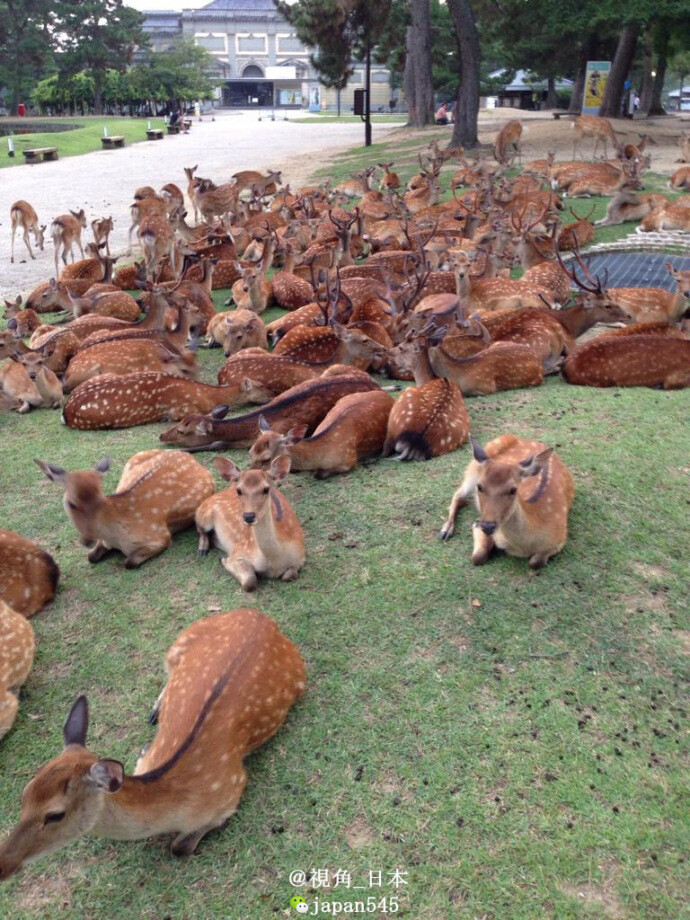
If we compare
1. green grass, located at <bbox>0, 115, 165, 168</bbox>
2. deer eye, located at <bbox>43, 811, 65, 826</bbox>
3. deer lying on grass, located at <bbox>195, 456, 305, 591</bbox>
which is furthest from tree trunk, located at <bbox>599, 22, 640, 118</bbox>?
deer eye, located at <bbox>43, 811, 65, 826</bbox>

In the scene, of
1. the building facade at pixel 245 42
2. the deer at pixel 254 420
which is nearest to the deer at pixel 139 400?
the deer at pixel 254 420

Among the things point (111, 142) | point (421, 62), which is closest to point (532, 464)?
point (421, 62)

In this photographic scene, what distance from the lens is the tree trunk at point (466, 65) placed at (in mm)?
15031

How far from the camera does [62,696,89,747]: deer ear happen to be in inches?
88.7

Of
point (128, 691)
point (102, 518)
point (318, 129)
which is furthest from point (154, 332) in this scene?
point (318, 129)

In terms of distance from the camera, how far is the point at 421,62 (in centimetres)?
2186

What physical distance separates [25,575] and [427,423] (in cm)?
210

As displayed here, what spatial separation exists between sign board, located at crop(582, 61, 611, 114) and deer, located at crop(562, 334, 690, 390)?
49.5 feet

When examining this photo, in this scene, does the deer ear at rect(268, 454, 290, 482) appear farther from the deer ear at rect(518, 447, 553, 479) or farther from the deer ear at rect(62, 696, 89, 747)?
the deer ear at rect(62, 696, 89, 747)

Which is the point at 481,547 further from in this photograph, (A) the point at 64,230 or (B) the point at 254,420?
(A) the point at 64,230

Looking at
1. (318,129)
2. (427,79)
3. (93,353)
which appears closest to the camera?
(93,353)

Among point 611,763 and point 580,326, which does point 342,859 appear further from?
point 580,326

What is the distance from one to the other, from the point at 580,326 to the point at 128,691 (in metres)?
4.40

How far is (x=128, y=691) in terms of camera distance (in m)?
2.96
